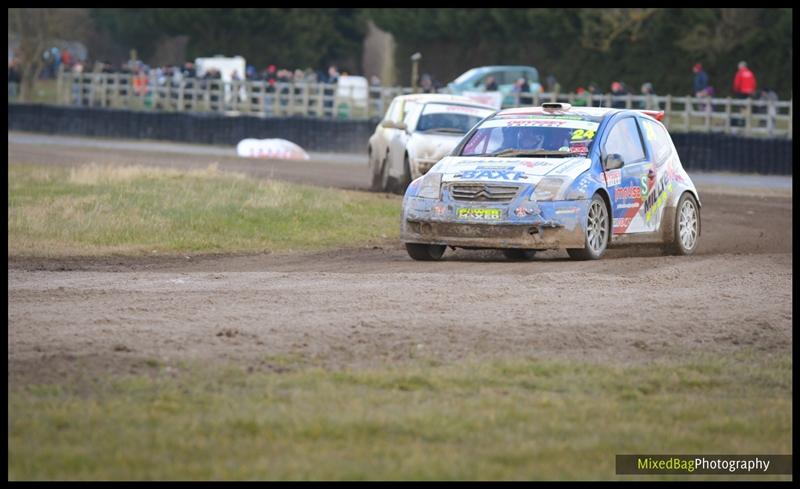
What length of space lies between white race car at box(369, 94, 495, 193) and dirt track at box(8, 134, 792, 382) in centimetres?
724

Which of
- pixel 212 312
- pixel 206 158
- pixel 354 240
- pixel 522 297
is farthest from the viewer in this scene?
pixel 206 158

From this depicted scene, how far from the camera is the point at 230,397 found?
7.29 meters

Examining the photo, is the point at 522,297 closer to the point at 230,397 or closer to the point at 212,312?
the point at 212,312

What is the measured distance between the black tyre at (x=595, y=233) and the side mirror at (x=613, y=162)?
0.36 metres

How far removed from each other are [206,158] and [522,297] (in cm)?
2315

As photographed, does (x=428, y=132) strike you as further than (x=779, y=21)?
No

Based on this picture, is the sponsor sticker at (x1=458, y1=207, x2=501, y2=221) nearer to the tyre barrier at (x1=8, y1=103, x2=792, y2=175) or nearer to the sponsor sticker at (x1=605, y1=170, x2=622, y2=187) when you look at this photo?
the sponsor sticker at (x1=605, y1=170, x2=622, y2=187)

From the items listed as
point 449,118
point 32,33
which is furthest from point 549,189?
point 32,33

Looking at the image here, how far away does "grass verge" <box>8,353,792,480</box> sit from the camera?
605 cm

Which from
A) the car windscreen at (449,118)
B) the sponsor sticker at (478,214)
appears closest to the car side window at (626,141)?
the sponsor sticker at (478,214)

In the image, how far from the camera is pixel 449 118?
22844mm

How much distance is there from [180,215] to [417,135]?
5.73 m

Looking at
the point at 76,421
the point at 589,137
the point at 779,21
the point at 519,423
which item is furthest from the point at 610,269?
the point at 779,21

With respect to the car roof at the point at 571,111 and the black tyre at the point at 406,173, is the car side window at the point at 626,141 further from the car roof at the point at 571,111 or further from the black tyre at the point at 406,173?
the black tyre at the point at 406,173
